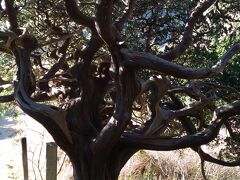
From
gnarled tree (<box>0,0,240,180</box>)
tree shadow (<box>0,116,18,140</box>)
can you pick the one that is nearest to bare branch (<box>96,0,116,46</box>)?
gnarled tree (<box>0,0,240,180</box>)

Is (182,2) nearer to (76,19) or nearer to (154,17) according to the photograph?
(154,17)

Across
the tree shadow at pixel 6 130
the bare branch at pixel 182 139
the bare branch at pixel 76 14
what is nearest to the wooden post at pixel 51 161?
the bare branch at pixel 182 139

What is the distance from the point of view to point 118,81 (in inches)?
166

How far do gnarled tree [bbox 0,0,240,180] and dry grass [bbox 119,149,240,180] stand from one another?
2837 mm

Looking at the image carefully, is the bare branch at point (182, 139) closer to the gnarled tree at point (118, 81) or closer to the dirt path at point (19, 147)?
the gnarled tree at point (118, 81)

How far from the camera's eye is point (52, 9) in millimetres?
6352

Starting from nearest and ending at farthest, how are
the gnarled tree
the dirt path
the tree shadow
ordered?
the gnarled tree
the dirt path
the tree shadow

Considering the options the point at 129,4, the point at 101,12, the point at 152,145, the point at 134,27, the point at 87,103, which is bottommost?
the point at 152,145

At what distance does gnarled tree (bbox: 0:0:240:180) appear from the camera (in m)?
4.14

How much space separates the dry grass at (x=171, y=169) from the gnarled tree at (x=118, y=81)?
112 inches

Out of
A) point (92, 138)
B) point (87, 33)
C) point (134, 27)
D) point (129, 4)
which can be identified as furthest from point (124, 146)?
point (87, 33)

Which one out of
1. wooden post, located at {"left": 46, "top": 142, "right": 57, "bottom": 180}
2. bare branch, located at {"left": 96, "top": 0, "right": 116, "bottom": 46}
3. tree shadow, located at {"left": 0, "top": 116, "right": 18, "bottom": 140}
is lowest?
wooden post, located at {"left": 46, "top": 142, "right": 57, "bottom": 180}

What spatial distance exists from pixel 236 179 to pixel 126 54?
19.8 feet

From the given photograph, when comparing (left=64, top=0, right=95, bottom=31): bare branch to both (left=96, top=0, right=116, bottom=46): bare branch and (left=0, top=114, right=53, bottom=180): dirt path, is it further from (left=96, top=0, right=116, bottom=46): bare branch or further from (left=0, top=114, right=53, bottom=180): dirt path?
(left=0, top=114, right=53, bottom=180): dirt path
